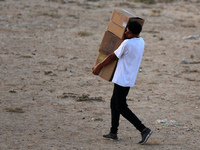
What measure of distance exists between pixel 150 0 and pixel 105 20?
30.5ft

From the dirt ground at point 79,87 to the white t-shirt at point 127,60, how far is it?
0.92 meters

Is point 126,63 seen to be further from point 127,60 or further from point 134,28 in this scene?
point 134,28

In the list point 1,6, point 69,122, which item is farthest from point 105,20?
point 69,122

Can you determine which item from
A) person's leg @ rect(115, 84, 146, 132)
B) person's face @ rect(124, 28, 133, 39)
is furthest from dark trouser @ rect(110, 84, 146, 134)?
person's face @ rect(124, 28, 133, 39)

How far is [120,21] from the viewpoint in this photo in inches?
190

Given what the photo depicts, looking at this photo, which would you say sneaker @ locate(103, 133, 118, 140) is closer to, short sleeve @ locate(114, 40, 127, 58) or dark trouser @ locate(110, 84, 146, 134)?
dark trouser @ locate(110, 84, 146, 134)

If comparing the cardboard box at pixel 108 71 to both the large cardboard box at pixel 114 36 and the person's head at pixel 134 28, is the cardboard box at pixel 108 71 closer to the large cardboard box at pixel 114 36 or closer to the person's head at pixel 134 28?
the large cardboard box at pixel 114 36

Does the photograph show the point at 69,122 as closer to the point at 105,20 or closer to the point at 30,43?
the point at 30,43

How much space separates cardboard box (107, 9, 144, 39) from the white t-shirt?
251 millimetres

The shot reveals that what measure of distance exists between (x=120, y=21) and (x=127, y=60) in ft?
1.80

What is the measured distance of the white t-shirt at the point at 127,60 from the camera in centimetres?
459

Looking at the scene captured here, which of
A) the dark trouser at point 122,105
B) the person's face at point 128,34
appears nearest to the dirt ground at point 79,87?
the dark trouser at point 122,105

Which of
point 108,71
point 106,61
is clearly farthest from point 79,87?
point 106,61

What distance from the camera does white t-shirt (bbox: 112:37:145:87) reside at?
15.1 ft
